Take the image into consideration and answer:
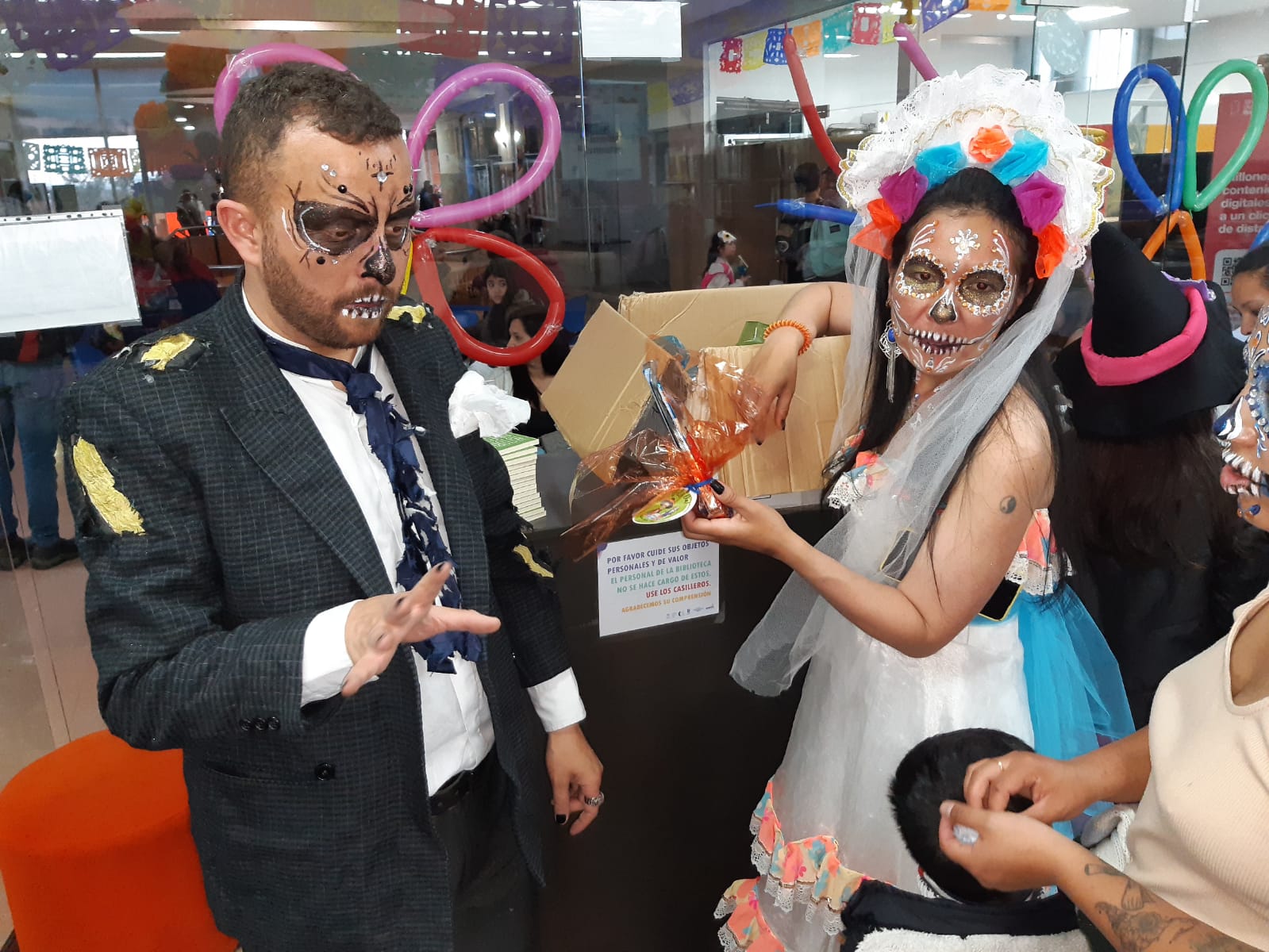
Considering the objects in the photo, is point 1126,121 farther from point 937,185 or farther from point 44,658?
point 44,658

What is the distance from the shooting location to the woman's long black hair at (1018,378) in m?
1.45

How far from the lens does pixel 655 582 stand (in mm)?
1829

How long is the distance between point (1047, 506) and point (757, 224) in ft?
9.40

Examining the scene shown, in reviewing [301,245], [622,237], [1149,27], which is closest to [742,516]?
[301,245]

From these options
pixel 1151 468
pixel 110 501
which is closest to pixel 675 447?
pixel 110 501

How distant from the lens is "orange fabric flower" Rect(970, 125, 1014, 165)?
141 centimetres

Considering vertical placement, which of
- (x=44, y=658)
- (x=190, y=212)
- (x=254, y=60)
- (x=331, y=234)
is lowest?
(x=44, y=658)

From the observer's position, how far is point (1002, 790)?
40.6 inches

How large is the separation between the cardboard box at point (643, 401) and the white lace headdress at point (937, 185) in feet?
0.93

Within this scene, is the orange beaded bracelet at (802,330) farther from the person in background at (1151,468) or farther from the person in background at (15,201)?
the person in background at (15,201)

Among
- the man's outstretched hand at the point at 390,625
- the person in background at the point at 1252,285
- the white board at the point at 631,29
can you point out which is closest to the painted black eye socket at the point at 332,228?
the man's outstretched hand at the point at 390,625

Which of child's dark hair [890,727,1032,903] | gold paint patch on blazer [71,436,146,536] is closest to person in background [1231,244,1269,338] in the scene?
child's dark hair [890,727,1032,903]

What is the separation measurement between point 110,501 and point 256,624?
22 centimetres

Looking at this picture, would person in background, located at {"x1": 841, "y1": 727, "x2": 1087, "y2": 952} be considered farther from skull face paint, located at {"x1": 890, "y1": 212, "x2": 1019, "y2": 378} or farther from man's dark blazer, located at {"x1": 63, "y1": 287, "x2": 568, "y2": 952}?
skull face paint, located at {"x1": 890, "y1": 212, "x2": 1019, "y2": 378}
